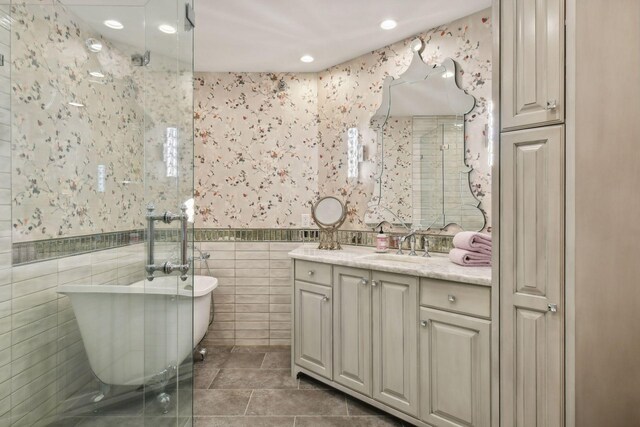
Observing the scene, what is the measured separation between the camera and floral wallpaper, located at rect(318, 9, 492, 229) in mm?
2246

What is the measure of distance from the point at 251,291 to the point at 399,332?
1611 millimetres

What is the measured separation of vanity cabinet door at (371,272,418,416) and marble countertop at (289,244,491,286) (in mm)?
60

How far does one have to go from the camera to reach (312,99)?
3209mm

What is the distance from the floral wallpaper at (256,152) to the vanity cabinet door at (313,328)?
89 centimetres

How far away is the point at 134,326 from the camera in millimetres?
1341

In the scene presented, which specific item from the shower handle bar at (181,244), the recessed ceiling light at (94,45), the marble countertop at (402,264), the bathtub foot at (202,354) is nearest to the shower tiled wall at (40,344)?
the shower handle bar at (181,244)

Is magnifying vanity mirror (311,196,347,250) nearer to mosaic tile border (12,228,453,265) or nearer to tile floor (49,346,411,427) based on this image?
mosaic tile border (12,228,453,265)

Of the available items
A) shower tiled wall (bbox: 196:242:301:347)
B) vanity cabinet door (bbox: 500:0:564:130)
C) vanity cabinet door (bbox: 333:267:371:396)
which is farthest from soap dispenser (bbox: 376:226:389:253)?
vanity cabinet door (bbox: 500:0:564:130)

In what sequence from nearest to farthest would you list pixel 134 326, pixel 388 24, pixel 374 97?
pixel 134 326 → pixel 388 24 → pixel 374 97

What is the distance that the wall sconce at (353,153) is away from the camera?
290 cm

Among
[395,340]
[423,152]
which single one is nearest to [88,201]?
[395,340]

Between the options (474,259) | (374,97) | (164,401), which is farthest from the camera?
(374,97)

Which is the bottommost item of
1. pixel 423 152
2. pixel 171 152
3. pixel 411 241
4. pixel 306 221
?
pixel 411 241

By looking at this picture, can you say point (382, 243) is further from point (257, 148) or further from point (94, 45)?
point (94, 45)
